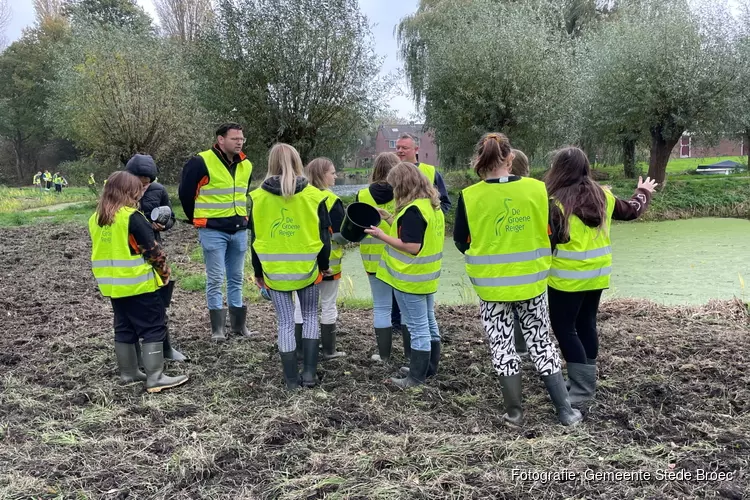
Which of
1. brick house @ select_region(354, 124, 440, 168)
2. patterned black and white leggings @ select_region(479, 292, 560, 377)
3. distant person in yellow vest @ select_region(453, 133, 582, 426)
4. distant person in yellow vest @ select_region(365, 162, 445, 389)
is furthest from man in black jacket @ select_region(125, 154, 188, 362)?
brick house @ select_region(354, 124, 440, 168)

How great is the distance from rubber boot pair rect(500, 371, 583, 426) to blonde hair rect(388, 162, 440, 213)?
1207 millimetres

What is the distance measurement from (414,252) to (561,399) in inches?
47.8

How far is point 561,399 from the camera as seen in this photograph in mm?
3164

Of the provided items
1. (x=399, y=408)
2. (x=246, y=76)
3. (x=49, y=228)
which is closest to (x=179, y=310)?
(x=399, y=408)

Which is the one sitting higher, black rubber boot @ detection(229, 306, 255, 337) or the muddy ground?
black rubber boot @ detection(229, 306, 255, 337)

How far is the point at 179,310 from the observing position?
19.9 feet

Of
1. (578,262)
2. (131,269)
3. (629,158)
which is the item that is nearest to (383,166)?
(578,262)

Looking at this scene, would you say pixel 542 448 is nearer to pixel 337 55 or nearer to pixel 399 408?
pixel 399 408

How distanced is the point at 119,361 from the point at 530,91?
1529 cm

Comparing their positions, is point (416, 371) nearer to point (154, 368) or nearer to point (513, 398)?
point (513, 398)

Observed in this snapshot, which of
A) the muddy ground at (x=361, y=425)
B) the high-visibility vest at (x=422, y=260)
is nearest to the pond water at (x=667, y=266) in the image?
the muddy ground at (x=361, y=425)

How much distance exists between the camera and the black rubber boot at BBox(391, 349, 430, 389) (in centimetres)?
372

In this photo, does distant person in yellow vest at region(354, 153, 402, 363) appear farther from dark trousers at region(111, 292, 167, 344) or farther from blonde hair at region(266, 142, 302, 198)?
dark trousers at region(111, 292, 167, 344)

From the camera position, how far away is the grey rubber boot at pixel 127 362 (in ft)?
12.8
